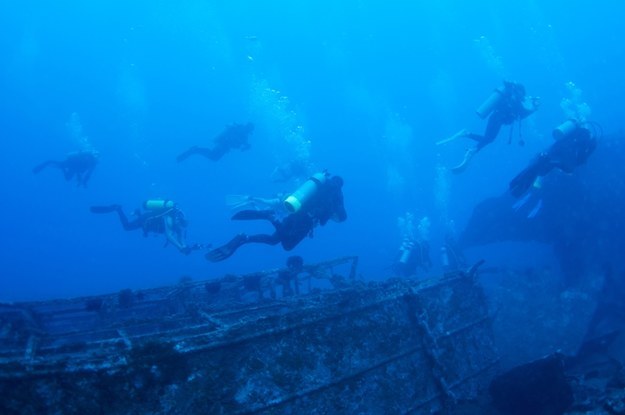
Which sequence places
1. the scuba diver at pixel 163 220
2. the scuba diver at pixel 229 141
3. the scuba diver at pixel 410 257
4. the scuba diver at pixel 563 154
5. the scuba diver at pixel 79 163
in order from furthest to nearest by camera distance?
the scuba diver at pixel 229 141 → the scuba diver at pixel 79 163 → the scuba diver at pixel 410 257 → the scuba diver at pixel 163 220 → the scuba diver at pixel 563 154

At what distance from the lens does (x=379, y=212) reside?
90.1m

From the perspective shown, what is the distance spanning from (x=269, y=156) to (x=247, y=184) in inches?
1204

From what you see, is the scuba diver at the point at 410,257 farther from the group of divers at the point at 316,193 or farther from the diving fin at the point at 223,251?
the diving fin at the point at 223,251

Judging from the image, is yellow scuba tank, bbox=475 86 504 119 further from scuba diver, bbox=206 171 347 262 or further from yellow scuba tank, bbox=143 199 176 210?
yellow scuba tank, bbox=143 199 176 210

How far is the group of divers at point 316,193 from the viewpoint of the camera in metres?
7.24

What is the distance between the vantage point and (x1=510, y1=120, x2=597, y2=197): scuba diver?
27.7 feet

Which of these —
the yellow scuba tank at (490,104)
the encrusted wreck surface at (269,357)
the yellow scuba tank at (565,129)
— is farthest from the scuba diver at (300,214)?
the yellow scuba tank at (490,104)

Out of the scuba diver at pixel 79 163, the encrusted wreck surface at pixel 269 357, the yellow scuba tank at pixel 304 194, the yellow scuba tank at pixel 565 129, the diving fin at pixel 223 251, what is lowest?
the encrusted wreck surface at pixel 269 357

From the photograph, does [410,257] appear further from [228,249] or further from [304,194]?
[228,249]

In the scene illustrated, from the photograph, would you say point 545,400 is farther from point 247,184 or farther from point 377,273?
point 247,184

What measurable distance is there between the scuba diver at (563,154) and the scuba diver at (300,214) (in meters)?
3.63

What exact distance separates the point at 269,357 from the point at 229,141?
45.7ft

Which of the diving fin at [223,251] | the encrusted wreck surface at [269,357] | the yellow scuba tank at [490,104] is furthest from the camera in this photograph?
the yellow scuba tank at [490,104]

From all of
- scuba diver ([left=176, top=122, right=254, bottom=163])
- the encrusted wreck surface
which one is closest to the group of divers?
scuba diver ([left=176, top=122, right=254, bottom=163])
